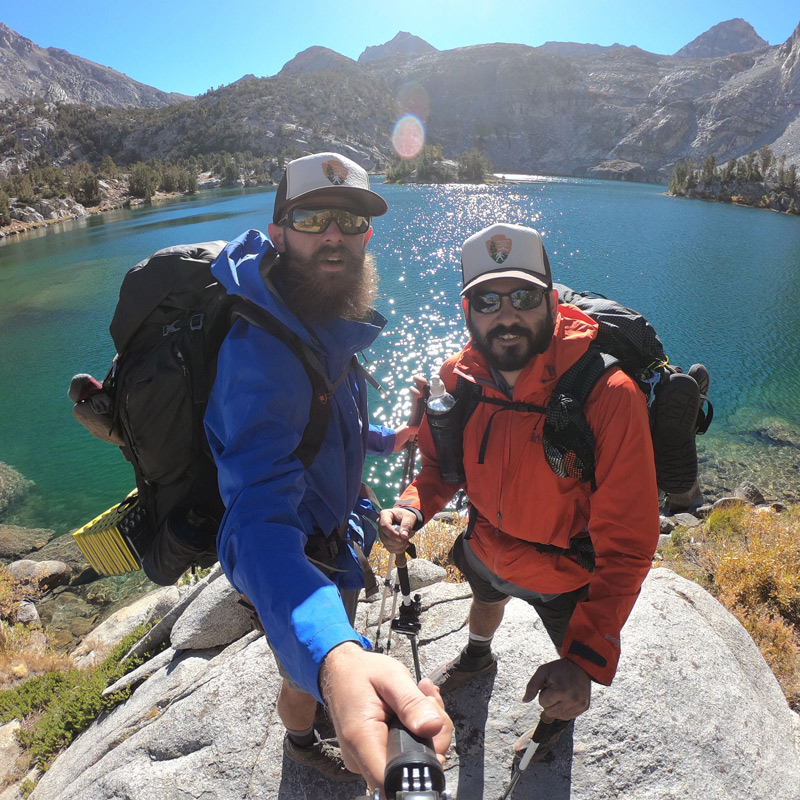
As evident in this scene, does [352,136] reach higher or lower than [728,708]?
higher

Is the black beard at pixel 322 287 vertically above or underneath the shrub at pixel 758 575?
above

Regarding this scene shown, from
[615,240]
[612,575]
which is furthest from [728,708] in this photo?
[615,240]

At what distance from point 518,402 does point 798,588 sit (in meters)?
5.03

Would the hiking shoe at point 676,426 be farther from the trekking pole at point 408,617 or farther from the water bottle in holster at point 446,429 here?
the trekking pole at point 408,617

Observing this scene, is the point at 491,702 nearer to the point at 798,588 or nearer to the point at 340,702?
the point at 340,702

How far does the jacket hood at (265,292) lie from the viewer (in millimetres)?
1872

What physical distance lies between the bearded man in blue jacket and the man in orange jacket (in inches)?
22.8

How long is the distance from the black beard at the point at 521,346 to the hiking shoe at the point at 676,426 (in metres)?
0.59

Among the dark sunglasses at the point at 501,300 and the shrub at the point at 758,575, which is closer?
the dark sunglasses at the point at 501,300

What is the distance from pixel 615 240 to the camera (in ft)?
106

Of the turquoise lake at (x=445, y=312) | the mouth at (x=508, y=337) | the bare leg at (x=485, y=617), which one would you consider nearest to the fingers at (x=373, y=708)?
the mouth at (x=508, y=337)

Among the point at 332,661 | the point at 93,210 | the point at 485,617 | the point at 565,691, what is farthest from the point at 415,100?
the point at 332,661

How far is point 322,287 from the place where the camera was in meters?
2.24

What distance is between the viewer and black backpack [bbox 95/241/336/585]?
1.99 m
